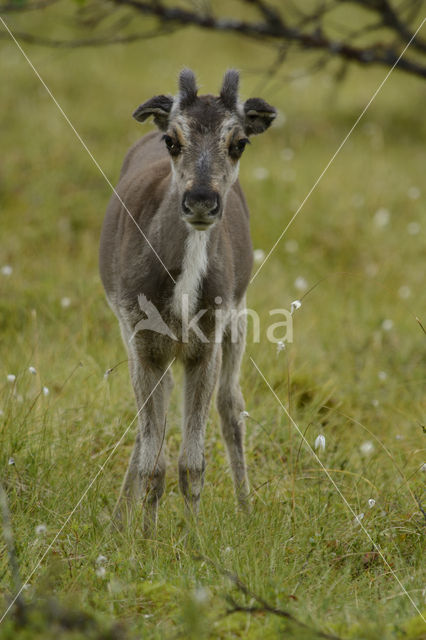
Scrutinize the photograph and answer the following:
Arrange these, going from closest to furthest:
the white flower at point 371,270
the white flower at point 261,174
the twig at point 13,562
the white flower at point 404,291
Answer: the twig at point 13,562 < the white flower at point 404,291 < the white flower at point 371,270 < the white flower at point 261,174

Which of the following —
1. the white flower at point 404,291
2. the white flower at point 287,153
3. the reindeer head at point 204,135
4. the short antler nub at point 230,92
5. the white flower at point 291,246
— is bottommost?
the white flower at point 287,153

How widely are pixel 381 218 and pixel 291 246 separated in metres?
1.36

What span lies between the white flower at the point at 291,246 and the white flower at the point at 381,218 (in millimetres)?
1131

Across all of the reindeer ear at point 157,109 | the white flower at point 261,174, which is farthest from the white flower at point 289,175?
the reindeer ear at point 157,109

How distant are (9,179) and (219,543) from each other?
282 inches

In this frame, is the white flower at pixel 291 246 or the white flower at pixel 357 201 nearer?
the white flower at pixel 291 246

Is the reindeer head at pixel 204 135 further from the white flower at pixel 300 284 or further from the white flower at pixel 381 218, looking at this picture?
the white flower at pixel 381 218

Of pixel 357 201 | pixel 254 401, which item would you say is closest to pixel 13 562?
pixel 254 401

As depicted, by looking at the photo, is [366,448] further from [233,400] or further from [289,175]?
[289,175]

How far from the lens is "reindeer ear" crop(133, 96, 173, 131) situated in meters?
4.65

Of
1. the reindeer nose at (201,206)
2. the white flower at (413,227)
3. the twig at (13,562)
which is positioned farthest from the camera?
the white flower at (413,227)

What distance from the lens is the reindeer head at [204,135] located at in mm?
4121

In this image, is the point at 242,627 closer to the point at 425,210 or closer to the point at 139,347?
the point at 139,347

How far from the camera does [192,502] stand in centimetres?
466
